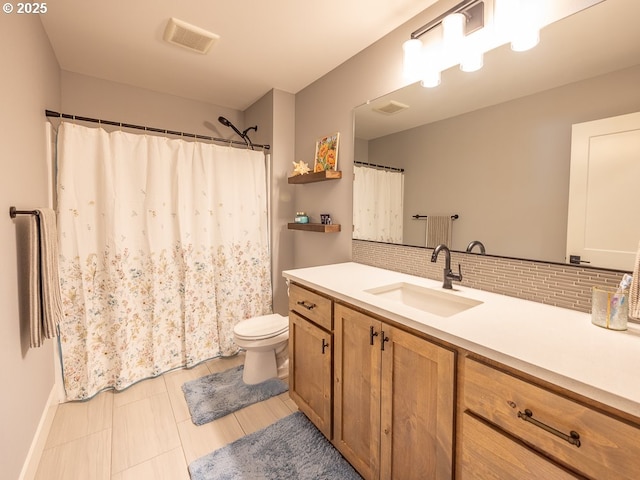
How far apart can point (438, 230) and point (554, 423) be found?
42.0 inches

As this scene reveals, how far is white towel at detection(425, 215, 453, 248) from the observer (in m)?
1.62

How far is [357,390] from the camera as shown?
1332 millimetres

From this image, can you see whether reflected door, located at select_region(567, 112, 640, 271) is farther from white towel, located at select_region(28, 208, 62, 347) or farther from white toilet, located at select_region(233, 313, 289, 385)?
white towel, located at select_region(28, 208, 62, 347)

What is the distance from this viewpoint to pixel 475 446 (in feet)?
2.87

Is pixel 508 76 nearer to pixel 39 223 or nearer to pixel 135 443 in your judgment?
pixel 39 223

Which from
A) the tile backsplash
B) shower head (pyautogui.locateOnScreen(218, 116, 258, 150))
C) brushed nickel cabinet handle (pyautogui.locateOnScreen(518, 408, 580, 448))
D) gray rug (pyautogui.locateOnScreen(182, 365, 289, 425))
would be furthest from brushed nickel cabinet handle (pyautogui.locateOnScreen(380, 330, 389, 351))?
shower head (pyautogui.locateOnScreen(218, 116, 258, 150))

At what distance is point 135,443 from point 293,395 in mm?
893

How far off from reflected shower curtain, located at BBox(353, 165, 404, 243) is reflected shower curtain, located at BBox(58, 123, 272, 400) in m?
0.98

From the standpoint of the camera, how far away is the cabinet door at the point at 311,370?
4.95 ft

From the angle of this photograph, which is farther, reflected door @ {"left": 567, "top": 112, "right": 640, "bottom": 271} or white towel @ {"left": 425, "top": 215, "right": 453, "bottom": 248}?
white towel @ {"left": 425, "top": 215, "right": 453, "bottom": 248}

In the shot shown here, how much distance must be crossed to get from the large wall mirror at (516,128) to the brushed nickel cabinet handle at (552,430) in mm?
731

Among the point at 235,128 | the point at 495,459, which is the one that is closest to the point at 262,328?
the point at 495,459

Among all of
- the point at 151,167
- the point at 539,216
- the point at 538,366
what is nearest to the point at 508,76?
the point at 539,216

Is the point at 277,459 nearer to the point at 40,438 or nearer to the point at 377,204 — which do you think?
the point at 40,438
